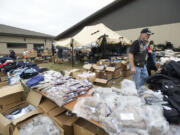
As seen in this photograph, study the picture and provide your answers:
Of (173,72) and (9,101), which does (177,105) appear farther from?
(9,101)

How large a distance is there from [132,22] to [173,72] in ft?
23.9

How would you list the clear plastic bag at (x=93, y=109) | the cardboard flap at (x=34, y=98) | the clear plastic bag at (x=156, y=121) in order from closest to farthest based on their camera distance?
the clear plastic bag at (x=156, y=121) < the clear plastic bag at (x=93, y=109) < the cardboard flap at (x=34, y=98)

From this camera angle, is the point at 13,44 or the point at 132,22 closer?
the point at 132,22

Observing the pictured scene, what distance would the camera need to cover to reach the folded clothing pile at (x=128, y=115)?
65cm

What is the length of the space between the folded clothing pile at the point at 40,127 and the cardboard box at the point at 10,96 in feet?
2.41

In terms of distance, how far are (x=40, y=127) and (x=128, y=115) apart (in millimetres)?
1267

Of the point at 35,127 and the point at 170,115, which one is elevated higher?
the point at 170,115

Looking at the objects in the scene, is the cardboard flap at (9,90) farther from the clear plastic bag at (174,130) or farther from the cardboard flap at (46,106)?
the clear plastic bag at (174,130)

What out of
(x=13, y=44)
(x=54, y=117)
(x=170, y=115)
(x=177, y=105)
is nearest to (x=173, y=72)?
(x=177, y=105)

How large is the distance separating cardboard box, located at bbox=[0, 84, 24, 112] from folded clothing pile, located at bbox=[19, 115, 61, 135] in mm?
733

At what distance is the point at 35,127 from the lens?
129cm

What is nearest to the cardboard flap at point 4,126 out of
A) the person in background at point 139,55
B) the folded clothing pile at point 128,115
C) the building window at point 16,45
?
the folded clothing pile at point 128,115

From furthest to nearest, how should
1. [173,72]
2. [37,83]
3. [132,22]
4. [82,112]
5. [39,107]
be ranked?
[132,22] < [37,83] < [39,107] < [173,72] < [82,112]

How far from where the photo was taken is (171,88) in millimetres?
878
